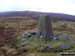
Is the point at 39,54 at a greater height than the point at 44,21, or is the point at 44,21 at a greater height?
the point at 44,21

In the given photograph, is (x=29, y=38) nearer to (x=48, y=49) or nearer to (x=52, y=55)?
(x=48, y=49)

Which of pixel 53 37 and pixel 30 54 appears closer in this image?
pixel 30 54

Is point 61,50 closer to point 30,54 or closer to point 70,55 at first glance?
point 70,55

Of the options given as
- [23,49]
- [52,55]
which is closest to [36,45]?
[23,49]

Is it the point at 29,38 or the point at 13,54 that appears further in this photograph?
the point at 29,38

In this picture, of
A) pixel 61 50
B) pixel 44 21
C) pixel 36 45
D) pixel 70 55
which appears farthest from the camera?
pixel 44 21

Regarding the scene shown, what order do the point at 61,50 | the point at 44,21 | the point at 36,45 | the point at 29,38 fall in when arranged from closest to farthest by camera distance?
the point at 61,50, the point at 36,45, the point at 44,21, the point at 29,38

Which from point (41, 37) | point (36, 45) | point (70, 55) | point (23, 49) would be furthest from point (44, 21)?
point (70, 55)

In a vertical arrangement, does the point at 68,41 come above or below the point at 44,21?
below

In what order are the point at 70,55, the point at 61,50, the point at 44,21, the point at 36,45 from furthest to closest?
1. the point at 44,21
2. the point at 36,45
3. the point at 61,50
4. the point at 70,55
